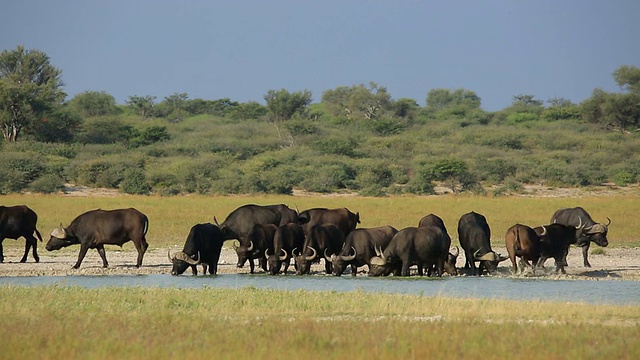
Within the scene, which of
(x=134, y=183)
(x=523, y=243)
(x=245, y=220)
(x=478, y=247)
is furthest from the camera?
(x=134, y=183)

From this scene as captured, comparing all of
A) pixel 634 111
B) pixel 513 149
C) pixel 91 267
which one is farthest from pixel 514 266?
pixel 634 111

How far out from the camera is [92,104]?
7600 cm

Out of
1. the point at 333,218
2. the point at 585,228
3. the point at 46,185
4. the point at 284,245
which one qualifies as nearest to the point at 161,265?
the point at 284,245

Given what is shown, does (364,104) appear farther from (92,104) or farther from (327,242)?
(327,242)

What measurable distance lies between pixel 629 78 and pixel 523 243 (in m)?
57.9

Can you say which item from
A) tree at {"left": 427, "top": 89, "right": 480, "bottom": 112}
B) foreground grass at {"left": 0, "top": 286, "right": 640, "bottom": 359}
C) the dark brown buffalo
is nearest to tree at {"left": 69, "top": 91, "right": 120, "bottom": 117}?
tree at {"left": 427, "top": 89, "right": 480, "bottom": 112}

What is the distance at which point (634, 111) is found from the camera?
68.8 m

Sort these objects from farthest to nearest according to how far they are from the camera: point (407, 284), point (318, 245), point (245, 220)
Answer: point (245, 220) → point (318, 245) → point (407, 284)

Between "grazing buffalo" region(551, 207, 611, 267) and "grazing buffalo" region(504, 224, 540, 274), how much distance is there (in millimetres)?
2367

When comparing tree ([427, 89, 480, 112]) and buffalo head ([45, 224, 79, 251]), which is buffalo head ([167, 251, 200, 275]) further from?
tree ([427, 89, 480, 112])

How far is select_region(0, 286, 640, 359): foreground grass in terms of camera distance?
998 cm

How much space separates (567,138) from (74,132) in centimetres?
2737

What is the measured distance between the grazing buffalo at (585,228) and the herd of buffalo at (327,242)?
0.11 feet

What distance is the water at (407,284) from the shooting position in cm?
1698
